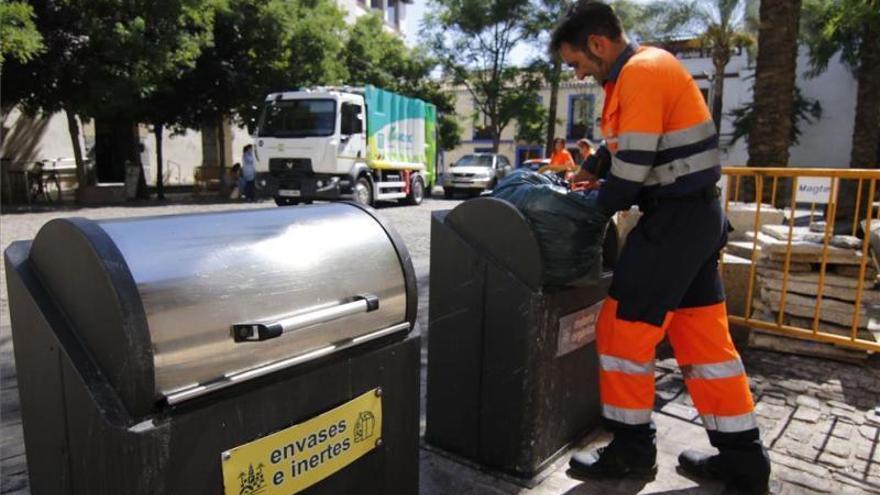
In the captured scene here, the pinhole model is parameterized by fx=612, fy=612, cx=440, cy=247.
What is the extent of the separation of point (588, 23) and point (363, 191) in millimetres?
12820

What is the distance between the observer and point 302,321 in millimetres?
1463

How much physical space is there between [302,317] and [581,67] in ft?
5.18

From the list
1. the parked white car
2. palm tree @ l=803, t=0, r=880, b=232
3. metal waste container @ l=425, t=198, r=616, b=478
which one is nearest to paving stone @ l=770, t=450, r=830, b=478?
metal waste container @ l=425, t=198, r=616, b=478

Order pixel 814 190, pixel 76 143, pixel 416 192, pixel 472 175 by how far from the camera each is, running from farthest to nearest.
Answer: pixel 472 175, pixel 416 192, pixel 76 143, pixel 814 190

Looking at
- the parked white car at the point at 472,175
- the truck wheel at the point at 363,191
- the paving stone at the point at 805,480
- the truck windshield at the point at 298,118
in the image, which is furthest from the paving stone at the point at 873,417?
the parked white car at the point at 472,175

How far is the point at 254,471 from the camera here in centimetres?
145

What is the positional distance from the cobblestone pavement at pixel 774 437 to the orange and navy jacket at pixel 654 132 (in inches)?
45.9

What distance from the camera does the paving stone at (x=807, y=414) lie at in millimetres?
3182

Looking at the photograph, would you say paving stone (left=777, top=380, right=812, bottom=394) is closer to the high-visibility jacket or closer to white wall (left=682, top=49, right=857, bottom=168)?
the high-visibility jacket

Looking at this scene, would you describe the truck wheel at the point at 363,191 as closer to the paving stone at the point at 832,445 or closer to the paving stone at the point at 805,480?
the paving stone at the point at 832,445

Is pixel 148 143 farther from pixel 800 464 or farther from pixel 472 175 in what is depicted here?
pixel 800 464

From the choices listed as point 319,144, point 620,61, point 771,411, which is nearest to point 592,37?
point 620,61

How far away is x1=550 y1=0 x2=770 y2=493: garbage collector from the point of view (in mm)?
2172

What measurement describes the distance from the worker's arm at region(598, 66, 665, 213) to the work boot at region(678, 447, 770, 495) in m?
1.13
